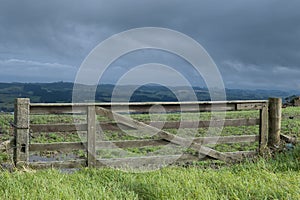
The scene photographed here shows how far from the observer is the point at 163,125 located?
7656 mm

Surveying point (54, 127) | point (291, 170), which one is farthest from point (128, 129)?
point (291, 170)

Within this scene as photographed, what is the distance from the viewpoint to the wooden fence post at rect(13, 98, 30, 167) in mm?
6977

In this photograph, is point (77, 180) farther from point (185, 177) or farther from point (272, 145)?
point (272, 145)

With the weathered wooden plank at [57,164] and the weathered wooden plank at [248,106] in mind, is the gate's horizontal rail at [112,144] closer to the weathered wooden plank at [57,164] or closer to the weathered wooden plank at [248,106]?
the weathered wooden plank at [57,164]

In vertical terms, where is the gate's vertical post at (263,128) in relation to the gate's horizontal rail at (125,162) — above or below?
above

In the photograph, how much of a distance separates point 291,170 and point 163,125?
109 inches

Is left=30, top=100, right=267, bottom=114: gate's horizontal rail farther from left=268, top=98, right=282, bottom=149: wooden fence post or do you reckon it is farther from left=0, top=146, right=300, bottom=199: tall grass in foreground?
left=0, top=146, right=300, bottom=199: tall grass in foreground

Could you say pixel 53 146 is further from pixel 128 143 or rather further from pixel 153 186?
pixel 153 186

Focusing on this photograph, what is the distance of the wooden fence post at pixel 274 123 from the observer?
8.33 metres

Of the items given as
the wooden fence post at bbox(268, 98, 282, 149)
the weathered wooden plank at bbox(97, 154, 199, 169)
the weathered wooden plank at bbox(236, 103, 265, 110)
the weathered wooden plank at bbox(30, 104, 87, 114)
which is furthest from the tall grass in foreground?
the weathered wooden plank at bbox(236, 103, 265, 110)

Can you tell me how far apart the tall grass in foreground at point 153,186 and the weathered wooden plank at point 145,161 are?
82 centimetres

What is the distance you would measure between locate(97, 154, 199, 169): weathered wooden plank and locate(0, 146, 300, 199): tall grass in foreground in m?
0.82

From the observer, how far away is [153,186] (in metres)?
5.01

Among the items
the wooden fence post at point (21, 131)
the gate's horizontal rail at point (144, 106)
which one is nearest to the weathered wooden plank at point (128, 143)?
the gate's horizontal rail at point (144, 106)
